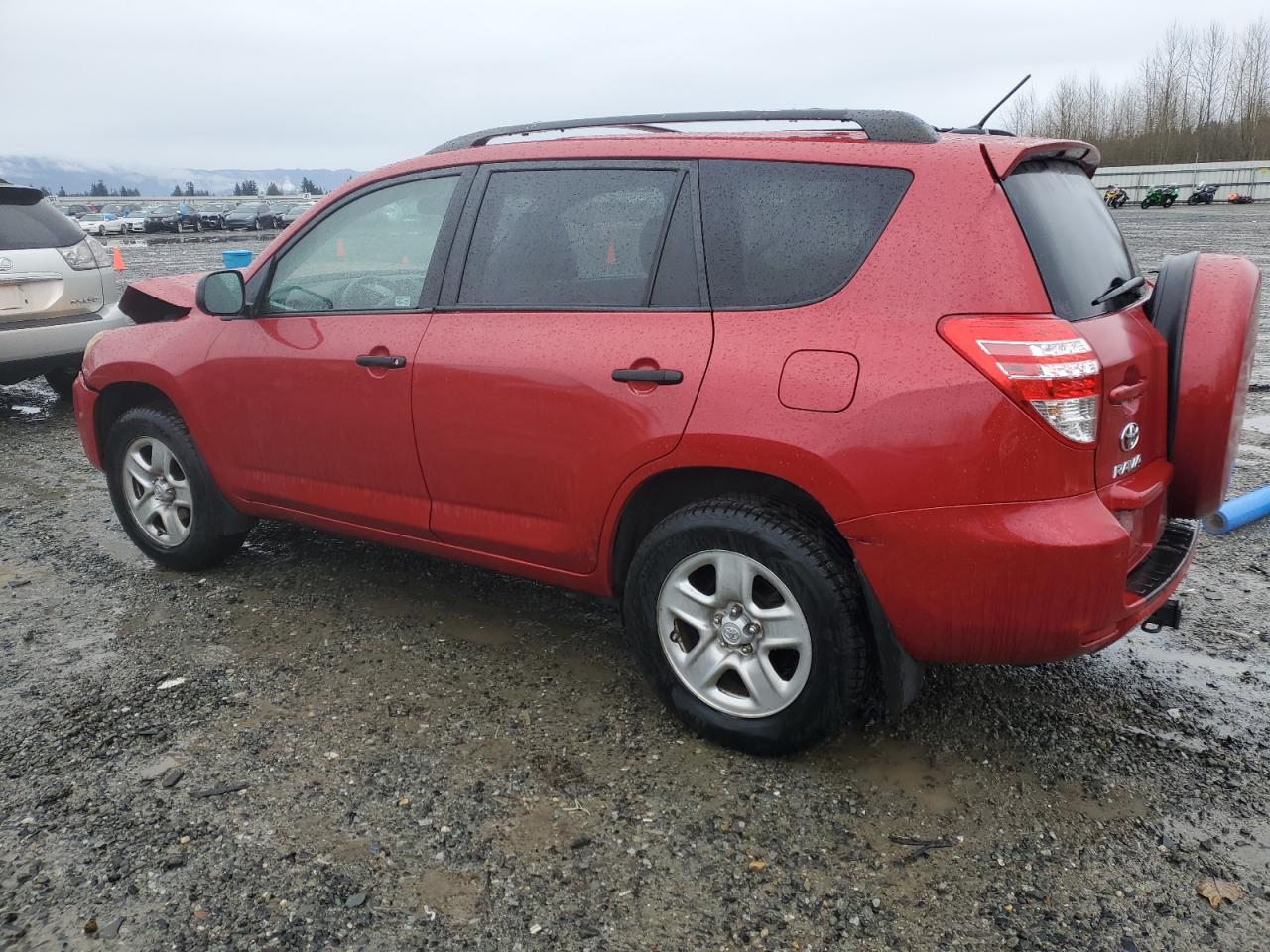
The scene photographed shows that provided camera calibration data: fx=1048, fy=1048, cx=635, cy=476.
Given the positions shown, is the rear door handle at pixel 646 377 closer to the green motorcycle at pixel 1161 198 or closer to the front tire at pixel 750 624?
the front tire at pixel 750 624

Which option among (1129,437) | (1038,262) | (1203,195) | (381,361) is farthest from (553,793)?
(1203,195)

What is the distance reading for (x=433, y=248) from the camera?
12.0 feet

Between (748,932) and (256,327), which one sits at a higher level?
(256,327)

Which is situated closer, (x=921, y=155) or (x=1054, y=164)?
(x=921, y=155)

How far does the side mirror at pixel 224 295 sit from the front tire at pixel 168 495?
0.63m

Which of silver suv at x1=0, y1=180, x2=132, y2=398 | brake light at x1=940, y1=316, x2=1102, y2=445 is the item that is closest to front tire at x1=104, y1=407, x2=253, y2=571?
brake light at x1=940, y1=316, x2=1102, y2=445

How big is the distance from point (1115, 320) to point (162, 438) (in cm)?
372

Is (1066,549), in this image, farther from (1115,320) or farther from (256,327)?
(256,327)

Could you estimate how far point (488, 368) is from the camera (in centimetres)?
338

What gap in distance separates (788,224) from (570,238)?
2.51ft

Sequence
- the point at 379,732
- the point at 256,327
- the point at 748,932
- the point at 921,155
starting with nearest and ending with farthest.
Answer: the point at 748,932 < the point at 921,155 < the point at 379,732 < the point at 256,327

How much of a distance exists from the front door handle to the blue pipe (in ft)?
12.1

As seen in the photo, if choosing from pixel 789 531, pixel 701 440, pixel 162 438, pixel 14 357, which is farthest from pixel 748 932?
pixel 14 357

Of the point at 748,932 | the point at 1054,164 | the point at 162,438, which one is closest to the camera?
the point at 748,932
